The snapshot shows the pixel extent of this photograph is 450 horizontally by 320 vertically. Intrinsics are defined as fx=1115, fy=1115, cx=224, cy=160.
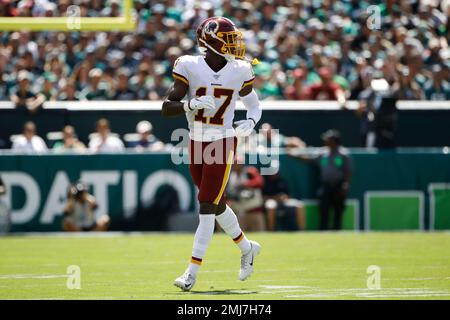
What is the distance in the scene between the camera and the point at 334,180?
635 inches

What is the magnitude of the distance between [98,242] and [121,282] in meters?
4.89

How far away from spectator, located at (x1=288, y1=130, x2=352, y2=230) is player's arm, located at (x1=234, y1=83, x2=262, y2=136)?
21.5 ft

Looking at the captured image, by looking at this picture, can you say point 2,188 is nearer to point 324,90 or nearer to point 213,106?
point 324,90

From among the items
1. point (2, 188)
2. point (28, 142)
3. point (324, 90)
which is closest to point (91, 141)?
point (28, 142)

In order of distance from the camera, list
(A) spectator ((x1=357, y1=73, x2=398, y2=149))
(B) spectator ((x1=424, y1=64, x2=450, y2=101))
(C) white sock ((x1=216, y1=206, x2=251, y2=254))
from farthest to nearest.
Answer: (B) spectator ((x1=424, y1=64, x2=450, y2=101)) < (A) spectator ((x1=357, y1=73, x2=398, y2=149)) < (C) white sock ((x1=216, y1=206, x2=251, y2=254))

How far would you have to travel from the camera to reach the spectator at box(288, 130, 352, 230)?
53.0 ft

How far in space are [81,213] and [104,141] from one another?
117 cm

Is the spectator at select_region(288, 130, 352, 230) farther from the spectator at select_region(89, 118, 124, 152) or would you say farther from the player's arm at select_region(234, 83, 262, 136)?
the player's arm at select_region(234, 83, 262, 136)

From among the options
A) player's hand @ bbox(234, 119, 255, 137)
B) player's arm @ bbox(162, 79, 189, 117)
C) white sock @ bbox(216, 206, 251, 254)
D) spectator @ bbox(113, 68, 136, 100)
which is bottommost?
spectator @ bbox(113, 68, 136, 100)

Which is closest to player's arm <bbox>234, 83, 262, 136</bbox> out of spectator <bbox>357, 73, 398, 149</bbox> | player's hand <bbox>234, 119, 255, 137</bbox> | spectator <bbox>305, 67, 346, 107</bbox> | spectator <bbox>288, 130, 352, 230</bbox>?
player's hand <bbox>234, 119, 255, 137</bbox>

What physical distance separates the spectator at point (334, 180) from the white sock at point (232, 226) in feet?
21.8
